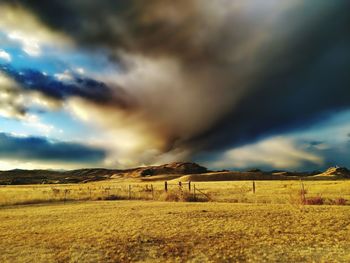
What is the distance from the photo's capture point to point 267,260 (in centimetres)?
1077

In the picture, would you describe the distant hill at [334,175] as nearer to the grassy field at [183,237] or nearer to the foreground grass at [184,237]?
the grassy field at [183,237]

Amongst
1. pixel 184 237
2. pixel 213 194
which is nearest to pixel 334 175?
Result: pixel 213 194

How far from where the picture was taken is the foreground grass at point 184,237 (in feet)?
37.5

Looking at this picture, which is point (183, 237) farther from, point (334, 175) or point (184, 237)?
point (334, 175)

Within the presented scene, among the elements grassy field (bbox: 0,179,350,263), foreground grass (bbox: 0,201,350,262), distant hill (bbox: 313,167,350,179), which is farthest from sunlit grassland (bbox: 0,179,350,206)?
distant hill (bbox: 313,167,350,179)

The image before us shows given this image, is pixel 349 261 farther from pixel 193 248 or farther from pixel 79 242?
pixel 79 242

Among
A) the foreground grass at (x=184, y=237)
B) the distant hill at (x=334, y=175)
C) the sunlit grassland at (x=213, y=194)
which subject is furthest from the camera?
the distant hill at (x=334, y=175)

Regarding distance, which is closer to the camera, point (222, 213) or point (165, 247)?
point (165, 247)

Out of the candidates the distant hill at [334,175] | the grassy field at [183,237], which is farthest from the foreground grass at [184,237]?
the distant hill at [334,175]

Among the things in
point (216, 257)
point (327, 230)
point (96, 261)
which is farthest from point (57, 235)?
point (327, 230)

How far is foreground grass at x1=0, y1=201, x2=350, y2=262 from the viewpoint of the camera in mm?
11422

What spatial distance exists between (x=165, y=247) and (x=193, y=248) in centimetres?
115

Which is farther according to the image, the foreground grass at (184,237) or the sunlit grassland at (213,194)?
the sunlit grassland at (213,194)

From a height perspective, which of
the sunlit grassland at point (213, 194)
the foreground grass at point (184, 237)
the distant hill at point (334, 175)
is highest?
the distant hill at point (334, 175)
